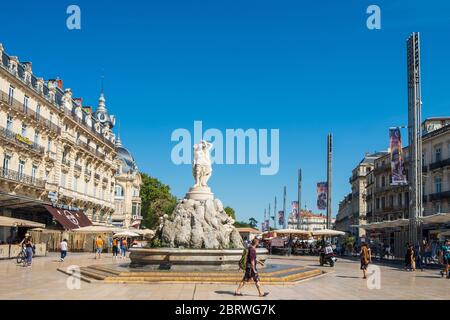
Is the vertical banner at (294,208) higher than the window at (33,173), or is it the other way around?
the window at (33,173)

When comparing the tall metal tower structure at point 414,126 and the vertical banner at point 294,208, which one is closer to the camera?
the tall metal tower structure at point 414,126

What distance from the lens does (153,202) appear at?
254 ft

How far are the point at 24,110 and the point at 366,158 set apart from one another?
185 feet

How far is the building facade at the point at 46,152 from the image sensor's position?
115 feet

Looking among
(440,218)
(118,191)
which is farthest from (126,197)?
(440,218)

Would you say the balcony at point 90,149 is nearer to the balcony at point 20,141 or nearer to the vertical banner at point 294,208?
the balcony at point 20,141

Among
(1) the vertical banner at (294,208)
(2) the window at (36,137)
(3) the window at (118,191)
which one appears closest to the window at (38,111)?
(2) the window at (36,137)

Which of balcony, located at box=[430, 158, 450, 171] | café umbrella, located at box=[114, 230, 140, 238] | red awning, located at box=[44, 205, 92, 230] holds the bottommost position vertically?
café umbrella, located at box=[114, 230, 140, 238]

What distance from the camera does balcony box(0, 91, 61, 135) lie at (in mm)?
34047

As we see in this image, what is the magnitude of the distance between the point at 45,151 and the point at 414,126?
95.3 ft

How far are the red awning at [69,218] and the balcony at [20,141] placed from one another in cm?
466

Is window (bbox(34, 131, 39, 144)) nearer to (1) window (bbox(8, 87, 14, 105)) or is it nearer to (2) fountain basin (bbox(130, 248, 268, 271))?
(1) window (bbox(8, 87, 14, 105))

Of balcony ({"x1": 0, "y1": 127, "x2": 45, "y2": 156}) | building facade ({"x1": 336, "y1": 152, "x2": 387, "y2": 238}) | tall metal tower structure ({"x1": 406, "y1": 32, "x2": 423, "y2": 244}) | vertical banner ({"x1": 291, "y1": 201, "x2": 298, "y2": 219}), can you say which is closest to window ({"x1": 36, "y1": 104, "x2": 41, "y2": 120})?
balcony ({"x1": 0, "y1": 127, "x2": 45, "y2": 156})

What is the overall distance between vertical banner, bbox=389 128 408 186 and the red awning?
83.1 feet
